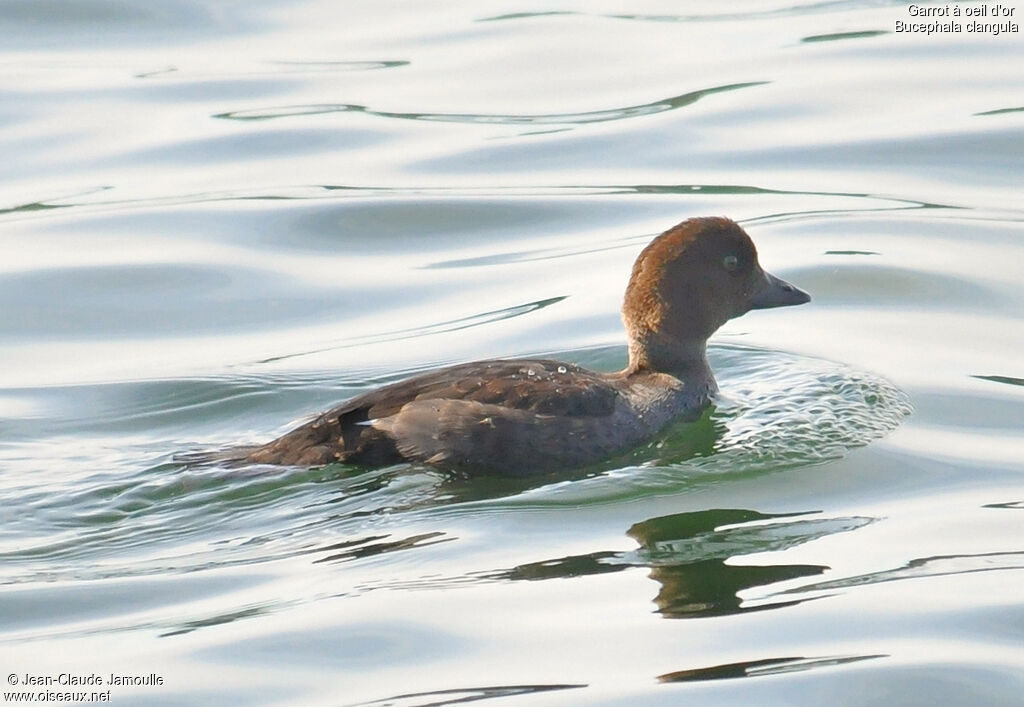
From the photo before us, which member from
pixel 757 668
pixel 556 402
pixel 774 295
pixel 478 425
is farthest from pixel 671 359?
pixel 757 668

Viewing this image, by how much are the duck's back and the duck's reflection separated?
27.2 inches

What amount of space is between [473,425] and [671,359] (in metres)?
1.51

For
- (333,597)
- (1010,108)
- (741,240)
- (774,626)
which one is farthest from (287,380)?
(1010,108)

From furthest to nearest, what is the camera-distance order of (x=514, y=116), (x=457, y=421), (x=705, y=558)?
(x=514, y=116) < (x=457, y=421) < (x=705, y=558)

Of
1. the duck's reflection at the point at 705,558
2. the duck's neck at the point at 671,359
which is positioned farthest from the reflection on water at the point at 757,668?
the duck's neck at the point at 671,359

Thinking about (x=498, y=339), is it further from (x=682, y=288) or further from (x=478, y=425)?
(x=478, y=425)

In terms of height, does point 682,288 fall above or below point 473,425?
above

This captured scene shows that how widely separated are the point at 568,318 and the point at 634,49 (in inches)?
225

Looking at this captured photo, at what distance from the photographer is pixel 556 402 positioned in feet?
25.4

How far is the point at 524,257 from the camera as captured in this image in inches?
453

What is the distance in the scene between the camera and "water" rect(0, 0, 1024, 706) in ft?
19.9

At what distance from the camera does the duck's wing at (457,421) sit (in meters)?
7.55

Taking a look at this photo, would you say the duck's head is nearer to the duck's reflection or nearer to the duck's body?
the duck's body

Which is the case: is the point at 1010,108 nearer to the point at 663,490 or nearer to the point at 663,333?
the point at 663,333
